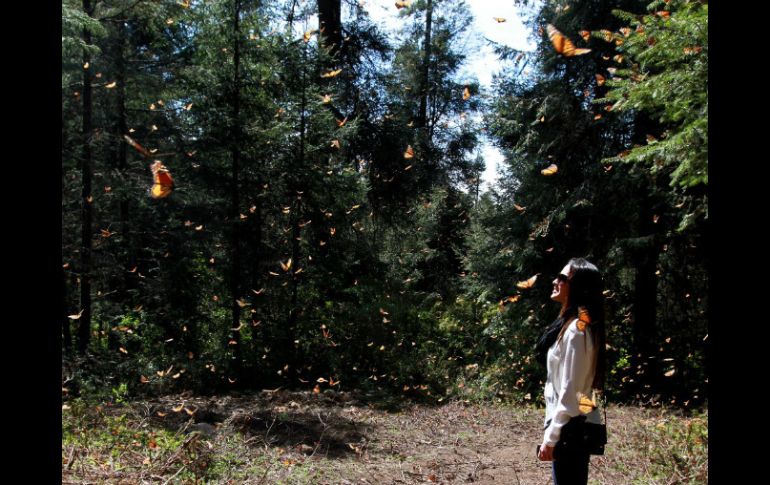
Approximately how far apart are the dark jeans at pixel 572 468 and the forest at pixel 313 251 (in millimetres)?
3975

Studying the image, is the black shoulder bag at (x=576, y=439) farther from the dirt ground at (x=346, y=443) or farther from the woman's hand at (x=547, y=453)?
the dirt ground at (x=346, y=443)

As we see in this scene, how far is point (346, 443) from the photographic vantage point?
24.6ft

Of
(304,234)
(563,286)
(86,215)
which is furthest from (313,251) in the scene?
(563,286)

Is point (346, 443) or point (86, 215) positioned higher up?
point (86, 215)

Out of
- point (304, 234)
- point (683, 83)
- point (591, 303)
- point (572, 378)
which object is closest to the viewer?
point (572, 378)

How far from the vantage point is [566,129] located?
10734 mm

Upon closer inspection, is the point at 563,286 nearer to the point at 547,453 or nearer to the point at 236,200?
the point at 547,453

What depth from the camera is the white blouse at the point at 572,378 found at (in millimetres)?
2957

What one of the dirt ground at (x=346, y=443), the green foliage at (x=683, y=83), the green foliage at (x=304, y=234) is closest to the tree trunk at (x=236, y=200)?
the green foliage at (x=304, y=234)

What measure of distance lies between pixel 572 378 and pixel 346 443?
17.2ft
